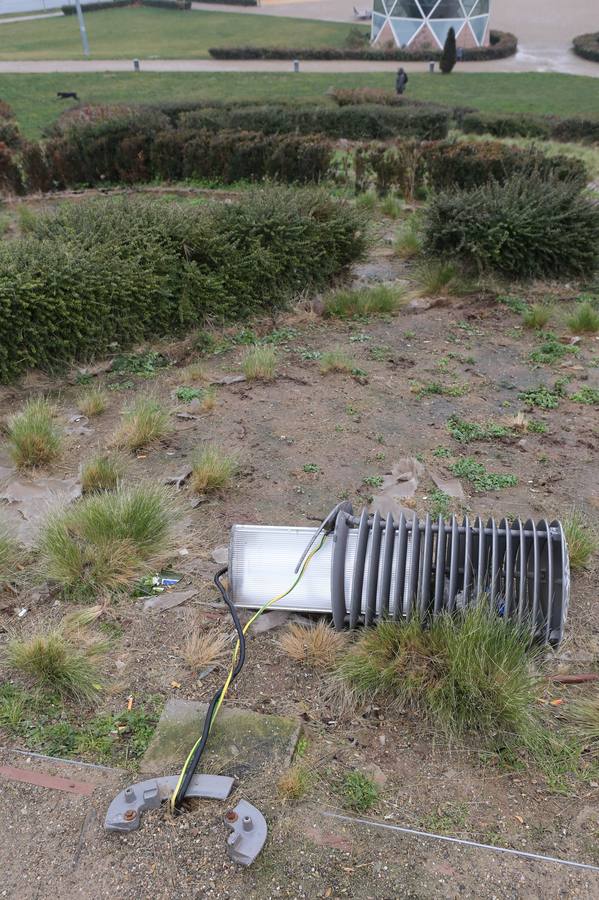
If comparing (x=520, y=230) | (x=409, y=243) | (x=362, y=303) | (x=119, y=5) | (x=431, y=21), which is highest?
(x=119, y=5)

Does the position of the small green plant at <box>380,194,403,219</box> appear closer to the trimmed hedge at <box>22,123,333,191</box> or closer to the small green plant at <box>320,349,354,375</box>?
the trimmed hedge at <box>22,123,333,191</box>

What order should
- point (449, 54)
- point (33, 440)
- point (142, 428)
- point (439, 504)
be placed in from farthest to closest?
point (449, 54)
point (142, 428)
point (33, 440)
point (439, 504)

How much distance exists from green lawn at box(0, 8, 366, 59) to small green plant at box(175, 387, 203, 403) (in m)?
38.3

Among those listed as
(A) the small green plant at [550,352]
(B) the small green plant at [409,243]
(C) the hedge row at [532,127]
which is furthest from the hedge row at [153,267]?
(C) the hedge row at [532,127]

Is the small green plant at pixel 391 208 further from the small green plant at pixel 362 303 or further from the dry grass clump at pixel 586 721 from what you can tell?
the dry grass clump at pixel 586 721

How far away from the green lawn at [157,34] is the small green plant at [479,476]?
39850 mm

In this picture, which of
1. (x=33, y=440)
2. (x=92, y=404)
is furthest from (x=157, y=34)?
(x=33, y=440)

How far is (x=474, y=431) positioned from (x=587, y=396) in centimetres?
112

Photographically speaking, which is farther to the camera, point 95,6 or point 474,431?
point 95,6

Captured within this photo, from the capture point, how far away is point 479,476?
14.4 ft

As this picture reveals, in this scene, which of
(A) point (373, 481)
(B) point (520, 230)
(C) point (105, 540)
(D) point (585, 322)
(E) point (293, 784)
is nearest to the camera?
(E) point (293, 784)

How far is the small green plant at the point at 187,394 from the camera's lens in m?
5.48

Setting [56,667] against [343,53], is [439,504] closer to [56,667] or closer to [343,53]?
[56,667]

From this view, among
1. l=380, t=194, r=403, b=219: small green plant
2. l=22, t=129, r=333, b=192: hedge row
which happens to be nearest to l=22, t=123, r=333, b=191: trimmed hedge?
l=22, t=129, r=333, b=192: hedge row
